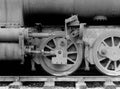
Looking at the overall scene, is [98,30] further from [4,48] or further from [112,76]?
[4,48]

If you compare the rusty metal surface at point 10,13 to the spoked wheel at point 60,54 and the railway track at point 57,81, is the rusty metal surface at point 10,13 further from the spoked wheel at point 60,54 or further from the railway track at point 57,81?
the railway track at point 57,81

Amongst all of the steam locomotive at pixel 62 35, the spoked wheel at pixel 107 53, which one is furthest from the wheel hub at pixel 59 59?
the spoked wheel at pixel 107 53

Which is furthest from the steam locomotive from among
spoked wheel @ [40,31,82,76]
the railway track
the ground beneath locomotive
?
the ground beneath locomotive

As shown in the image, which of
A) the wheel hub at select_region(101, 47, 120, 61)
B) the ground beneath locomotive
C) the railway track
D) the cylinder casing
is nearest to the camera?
the railway track

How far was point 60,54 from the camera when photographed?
5.87 metres

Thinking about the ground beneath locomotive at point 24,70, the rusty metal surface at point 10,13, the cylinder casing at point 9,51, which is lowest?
the ground beneath locomotive at point 24,70

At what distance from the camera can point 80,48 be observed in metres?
6.05

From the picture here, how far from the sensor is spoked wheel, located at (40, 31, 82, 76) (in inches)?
234

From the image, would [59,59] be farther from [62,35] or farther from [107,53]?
[107,53]

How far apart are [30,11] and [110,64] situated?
2267 millimetres

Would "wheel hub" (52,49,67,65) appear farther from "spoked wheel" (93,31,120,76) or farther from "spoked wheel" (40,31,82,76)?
"spoked wheel" (93,31,120,76)

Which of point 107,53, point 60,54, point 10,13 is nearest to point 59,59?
point 60,54

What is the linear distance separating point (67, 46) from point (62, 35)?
0.28 m

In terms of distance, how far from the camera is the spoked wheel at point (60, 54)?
19.5 ft
